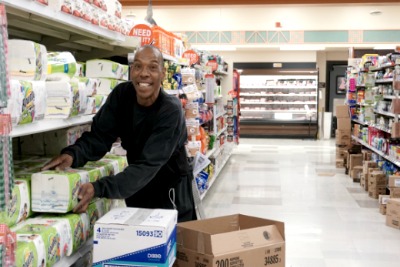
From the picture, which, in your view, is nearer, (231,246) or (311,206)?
(231,246)

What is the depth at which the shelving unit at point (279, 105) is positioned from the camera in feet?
48.7

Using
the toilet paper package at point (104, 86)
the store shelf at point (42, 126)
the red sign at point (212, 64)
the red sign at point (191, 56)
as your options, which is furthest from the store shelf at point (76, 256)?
the red sign at point (212, 64)

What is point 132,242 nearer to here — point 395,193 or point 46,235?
point 46,235

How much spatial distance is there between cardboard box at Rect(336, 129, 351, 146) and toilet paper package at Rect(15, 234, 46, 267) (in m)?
8.77

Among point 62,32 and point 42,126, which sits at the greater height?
point 62,32

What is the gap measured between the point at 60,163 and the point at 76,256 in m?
0.38

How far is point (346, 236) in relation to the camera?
5.16 metres

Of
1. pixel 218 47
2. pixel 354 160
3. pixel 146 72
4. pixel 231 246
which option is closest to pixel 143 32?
pixel 146 72

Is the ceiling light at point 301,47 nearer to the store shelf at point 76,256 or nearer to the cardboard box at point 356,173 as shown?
the cardboard box at point 356,173

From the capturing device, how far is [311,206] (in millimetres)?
6461

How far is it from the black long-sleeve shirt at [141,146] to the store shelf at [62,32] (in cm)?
36

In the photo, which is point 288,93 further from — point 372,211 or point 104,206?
point 104,206

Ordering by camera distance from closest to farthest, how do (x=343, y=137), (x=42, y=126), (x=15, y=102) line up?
(x=15, y=102) → (x=42, y=126) → (x=343, y=137)

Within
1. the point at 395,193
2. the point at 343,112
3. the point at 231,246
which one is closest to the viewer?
the point at 231,246
